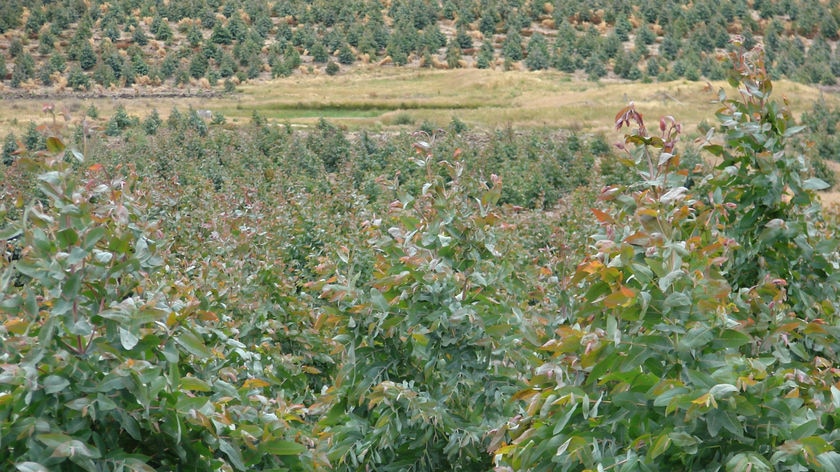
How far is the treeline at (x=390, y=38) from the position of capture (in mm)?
32688

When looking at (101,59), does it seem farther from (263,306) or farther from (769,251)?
(769,251)

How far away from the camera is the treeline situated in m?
32.7

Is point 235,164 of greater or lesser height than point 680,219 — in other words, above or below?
below

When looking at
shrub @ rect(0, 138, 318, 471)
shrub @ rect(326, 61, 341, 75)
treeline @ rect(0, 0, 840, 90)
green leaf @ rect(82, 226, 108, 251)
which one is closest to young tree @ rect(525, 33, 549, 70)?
Result: treeline @ rect(0, 0, 840, 90)

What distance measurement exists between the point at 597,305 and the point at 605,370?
0.22m

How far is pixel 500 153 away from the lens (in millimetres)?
17656

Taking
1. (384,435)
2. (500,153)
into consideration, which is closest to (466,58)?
(500,153)

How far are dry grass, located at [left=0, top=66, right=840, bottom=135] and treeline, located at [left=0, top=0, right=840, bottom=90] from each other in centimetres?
221

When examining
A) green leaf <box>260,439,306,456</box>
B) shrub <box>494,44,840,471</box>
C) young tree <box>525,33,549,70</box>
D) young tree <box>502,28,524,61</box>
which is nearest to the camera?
shrub <box>494,44,840,471</box>

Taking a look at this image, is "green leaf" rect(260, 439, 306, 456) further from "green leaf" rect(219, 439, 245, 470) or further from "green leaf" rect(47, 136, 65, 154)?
"green leaf" rect(47, 136, 65, 154)

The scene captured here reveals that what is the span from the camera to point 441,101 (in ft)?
91.7

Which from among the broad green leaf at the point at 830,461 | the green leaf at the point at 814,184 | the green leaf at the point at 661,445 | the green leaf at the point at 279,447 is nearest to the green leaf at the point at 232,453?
the green leaf at the point at 279,447

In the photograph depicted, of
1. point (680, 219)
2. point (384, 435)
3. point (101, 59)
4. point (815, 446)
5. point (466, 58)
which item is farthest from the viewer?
point (466, 58)

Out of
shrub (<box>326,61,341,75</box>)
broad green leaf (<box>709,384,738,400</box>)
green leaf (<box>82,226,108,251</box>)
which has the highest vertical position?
green leaf (<box>82,226,108,251</box>)
